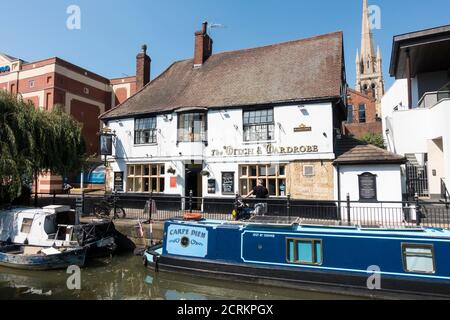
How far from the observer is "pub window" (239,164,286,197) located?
15227 mm

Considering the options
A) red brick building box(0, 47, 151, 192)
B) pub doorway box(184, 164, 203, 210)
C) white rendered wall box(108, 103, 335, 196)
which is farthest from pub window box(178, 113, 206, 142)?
red brick building box(0, 47, 151, 192)

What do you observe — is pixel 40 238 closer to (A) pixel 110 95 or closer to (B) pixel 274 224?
(B) pixel 274 224

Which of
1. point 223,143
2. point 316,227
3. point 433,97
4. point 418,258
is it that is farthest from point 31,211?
point 433,97

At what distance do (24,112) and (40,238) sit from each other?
6.46 meters

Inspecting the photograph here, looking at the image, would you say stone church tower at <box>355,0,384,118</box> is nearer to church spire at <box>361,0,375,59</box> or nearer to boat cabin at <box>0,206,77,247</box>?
church spire at <box>361,0,375,59</box>

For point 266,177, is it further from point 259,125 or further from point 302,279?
point 302,279

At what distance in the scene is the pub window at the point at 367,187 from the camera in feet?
43.8

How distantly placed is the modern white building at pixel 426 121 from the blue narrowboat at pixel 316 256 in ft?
23.3

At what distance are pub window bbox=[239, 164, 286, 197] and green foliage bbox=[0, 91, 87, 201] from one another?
949 cm

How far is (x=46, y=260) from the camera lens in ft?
33.1

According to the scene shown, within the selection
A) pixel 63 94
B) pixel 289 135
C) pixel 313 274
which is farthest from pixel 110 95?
pixel 313 274

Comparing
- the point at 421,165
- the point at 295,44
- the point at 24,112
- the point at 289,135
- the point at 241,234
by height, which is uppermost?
the point at 295,44

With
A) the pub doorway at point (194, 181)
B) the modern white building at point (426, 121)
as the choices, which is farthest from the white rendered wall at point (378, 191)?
the pub doorway at point (194, 181)

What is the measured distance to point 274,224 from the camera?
9.09 metres
